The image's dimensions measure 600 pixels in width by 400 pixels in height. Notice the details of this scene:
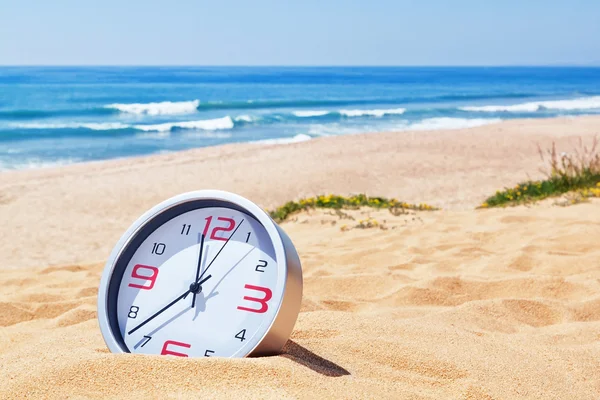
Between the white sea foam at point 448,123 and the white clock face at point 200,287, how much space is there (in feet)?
86.1

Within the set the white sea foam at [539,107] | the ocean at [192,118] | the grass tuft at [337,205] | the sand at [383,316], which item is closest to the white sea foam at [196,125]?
the ocean at [192,118]

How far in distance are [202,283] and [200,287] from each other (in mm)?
16

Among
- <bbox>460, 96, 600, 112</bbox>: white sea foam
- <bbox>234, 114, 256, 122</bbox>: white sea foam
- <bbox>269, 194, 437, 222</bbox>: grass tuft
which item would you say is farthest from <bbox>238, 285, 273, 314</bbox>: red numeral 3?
<bbox>460, 96, 600, 112</bbox>: white sea foam

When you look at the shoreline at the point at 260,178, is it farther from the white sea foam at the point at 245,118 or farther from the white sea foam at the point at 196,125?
the white sea foam at the point at 245,118

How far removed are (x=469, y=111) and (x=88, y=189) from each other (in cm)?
2715

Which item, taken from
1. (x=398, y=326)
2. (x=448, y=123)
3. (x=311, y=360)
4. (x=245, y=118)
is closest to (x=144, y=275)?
(x=311, y=360)

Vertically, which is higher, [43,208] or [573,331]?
[573,331]

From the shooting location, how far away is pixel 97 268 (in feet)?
18.0

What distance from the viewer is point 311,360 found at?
2.41 metres

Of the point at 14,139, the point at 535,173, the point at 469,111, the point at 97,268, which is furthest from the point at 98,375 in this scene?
the point at 469,111

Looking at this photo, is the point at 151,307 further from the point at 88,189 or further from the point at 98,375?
the point at 88,189

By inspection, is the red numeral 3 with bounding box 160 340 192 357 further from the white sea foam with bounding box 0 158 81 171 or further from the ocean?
the ocean

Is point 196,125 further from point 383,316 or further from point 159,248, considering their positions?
point 159,248

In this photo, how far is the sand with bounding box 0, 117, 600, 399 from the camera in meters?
2.05
